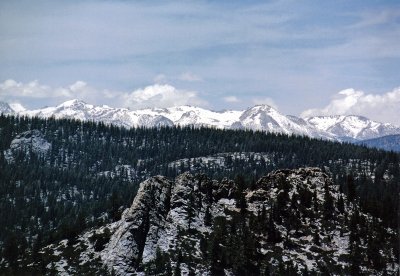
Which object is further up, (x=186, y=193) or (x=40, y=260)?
(x=186, y=193)

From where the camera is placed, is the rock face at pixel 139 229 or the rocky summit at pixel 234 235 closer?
the rock face at pixel 139 229

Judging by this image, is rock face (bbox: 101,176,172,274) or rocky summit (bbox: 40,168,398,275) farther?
rocky summit (bbox: 40,168,398,275)

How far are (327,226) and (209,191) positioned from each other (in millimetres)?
31754

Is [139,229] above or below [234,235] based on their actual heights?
above

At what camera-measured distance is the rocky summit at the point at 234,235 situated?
349 ft

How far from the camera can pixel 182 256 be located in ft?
351

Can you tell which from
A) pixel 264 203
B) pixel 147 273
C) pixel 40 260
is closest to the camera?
pixel 147 273

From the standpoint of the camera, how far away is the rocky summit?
106438 millimetres

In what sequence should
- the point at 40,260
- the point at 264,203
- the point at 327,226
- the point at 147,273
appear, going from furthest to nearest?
1. the point at 264,203
2. the point at 327,226
3. the point at 40,260
4. the point at 147,273

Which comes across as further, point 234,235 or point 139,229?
point 234,235

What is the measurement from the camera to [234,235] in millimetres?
116312

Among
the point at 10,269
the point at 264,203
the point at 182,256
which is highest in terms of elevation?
the point at 264,203

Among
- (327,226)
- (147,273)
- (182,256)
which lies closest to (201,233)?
(182,256)

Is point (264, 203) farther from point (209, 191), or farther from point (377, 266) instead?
point (377, 266)
